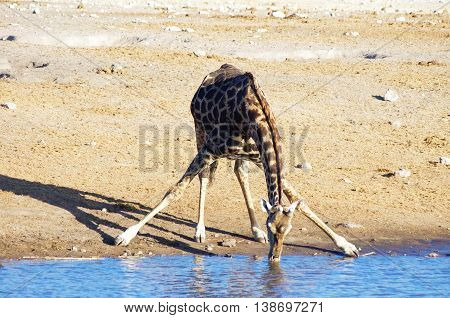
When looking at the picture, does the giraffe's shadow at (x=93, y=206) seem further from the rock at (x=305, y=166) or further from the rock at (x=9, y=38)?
the rock at (x=9, y=38)

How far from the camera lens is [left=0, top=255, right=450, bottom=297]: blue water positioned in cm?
1060

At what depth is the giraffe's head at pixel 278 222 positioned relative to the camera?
10727 millimetres

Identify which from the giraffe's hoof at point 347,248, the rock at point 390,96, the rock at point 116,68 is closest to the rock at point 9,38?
the rock at point 116,68

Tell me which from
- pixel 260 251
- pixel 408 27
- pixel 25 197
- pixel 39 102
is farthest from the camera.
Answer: pixel 408 27

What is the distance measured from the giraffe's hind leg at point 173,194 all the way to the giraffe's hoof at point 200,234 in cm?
51

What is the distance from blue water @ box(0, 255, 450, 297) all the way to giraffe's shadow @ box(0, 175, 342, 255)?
26.0 inches

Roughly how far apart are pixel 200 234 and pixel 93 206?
72.4 inches

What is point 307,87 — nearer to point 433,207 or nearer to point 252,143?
point 433,207

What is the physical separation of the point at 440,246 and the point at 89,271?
445 centimetres

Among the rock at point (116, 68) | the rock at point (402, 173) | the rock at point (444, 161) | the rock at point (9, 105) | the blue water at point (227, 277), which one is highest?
the rock at point (116, 68)

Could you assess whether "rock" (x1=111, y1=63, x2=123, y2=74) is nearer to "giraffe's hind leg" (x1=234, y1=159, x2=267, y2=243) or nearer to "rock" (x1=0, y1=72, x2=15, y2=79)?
"rock" (x1=0, y1=72, x2=15, y2=79)

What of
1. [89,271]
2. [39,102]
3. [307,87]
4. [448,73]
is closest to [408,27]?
[448,73]

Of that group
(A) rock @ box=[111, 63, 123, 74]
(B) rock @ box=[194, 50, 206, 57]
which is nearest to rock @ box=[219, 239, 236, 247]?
(A) rock @ box=[111, 63, 123, 74]
